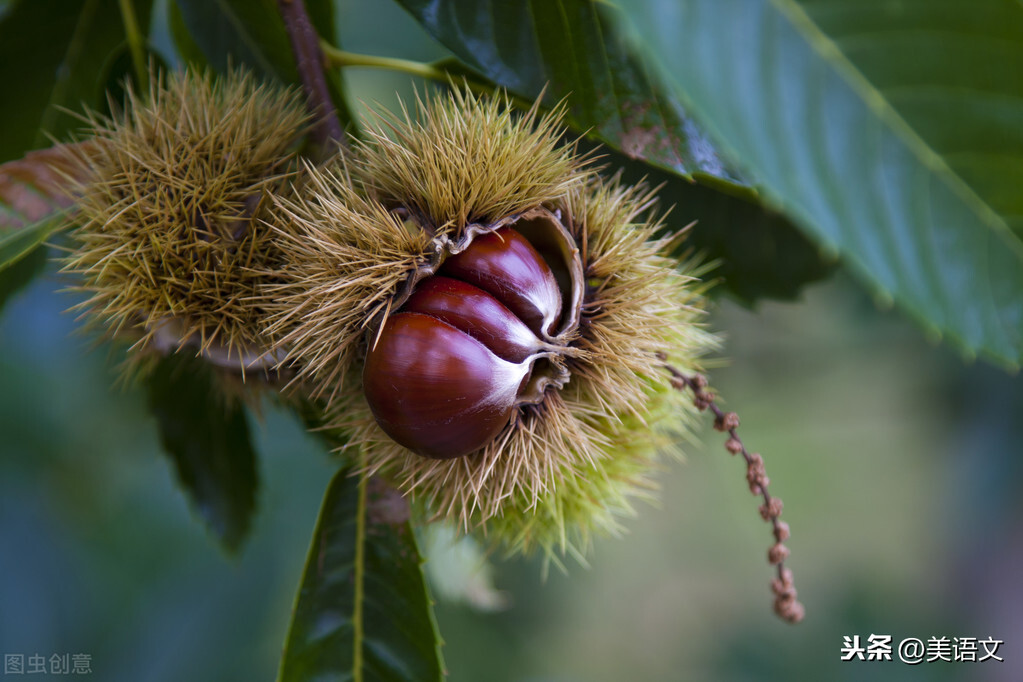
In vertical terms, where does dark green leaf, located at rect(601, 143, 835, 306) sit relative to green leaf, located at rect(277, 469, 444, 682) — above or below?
above

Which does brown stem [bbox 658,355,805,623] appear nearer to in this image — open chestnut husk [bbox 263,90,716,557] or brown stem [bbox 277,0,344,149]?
open chestnut husk [bbox 263,90,716,557]

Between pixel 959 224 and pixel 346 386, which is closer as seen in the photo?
pixel 959 224

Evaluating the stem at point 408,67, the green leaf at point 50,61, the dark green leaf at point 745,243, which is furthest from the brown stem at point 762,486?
the green leaf at point 50,61

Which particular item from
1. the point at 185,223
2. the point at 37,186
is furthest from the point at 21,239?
the point at 185,223

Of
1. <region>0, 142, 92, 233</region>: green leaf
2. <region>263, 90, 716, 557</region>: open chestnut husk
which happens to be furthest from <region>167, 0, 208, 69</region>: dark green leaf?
<region>263, 90, 716, 557</region>: open chestnut husk

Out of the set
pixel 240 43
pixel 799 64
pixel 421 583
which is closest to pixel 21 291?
pixel 240 43

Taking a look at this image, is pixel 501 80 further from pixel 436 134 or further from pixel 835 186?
pixel 835 186

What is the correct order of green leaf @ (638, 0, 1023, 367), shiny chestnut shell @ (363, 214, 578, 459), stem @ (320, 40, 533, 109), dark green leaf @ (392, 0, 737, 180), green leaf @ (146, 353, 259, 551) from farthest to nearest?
1. green leaf @ (146, 353, 259, 551)
2. stem @ (320, 40, 533, 109)
3. dark green leaf @ (392, 0, 737, 180)
4. shiny chestnut shell @ (363, 214, 578, 459)
5. green leaf @ (638, 0, 1023, 367)
